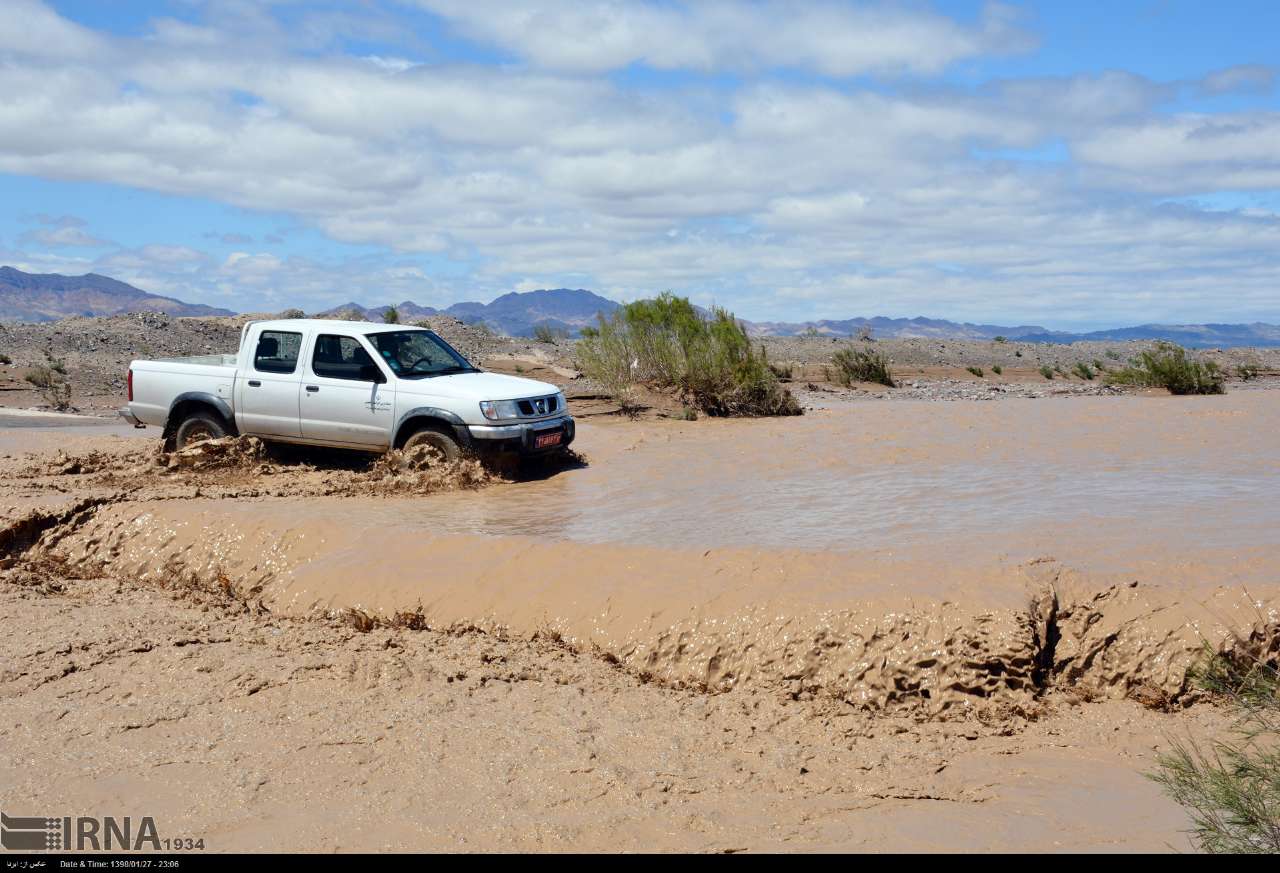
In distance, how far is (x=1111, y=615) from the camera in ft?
19.8

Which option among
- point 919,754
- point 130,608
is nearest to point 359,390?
point 130,608

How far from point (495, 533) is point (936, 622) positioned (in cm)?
402

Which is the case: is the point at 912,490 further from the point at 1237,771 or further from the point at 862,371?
the point at 862,371

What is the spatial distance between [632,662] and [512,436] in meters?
5.31

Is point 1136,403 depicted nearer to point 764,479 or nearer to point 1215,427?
point 1215,427

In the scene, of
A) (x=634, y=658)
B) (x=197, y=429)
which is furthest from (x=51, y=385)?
(x=634, y=658)

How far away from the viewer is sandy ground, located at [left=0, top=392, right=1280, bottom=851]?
4625 mm

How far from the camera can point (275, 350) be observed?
1224cm

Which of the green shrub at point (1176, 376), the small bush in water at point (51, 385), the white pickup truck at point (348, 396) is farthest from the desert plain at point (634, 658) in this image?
the green shrub at point (1176, 376)

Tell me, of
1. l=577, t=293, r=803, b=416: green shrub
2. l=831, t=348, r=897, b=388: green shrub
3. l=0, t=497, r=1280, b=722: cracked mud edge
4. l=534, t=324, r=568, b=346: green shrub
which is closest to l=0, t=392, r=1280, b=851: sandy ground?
l=0, t=497, r=1280, b=722: cracked mud edge

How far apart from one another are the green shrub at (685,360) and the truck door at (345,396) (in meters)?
7.78

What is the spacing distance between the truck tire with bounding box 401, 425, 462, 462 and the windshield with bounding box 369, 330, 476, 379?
27.1 inches

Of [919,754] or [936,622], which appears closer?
[919,754]

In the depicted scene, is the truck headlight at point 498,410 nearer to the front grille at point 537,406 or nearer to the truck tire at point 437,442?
the front grille at point 537,406
